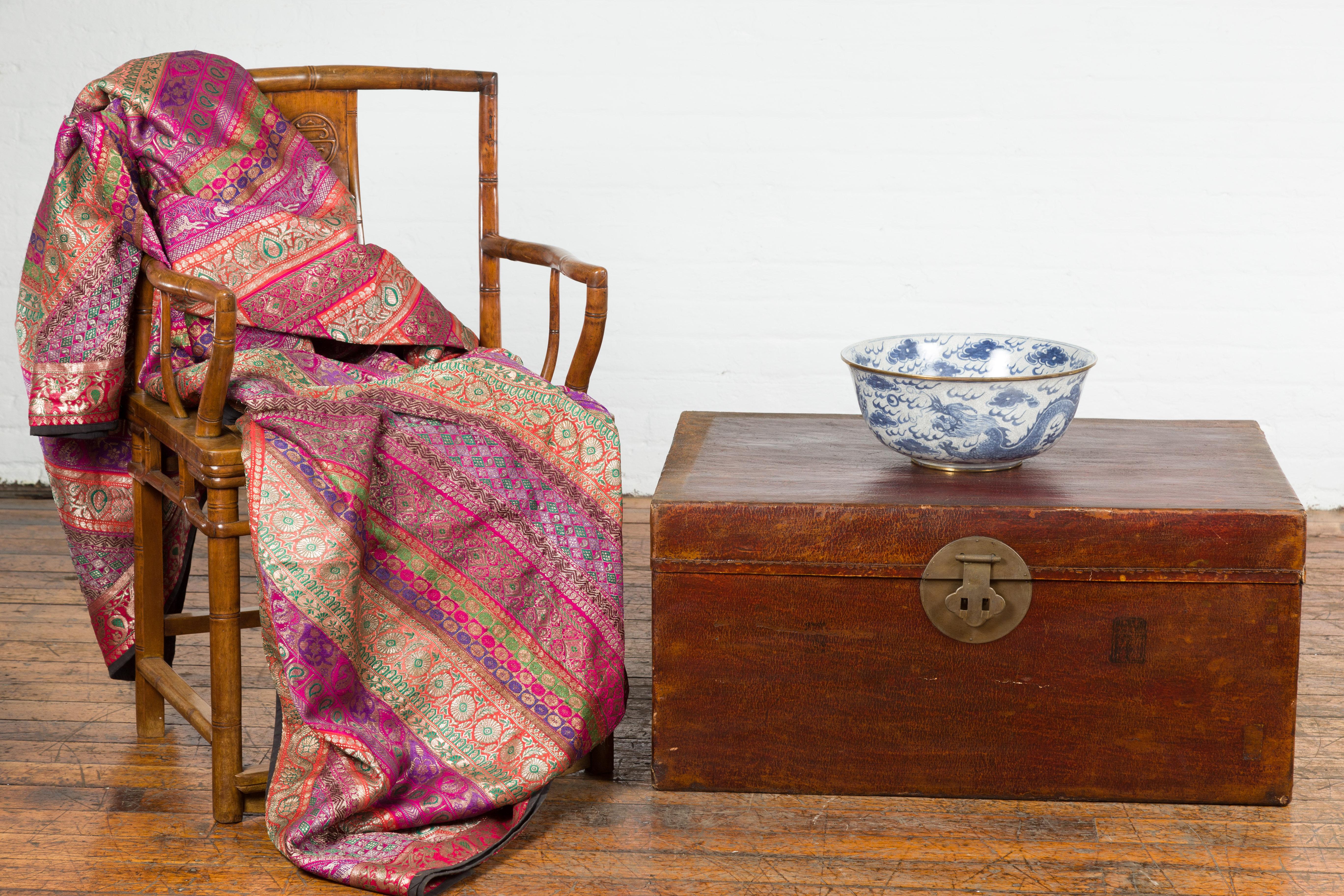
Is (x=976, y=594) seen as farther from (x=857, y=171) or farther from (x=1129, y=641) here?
(x=857, y=171)

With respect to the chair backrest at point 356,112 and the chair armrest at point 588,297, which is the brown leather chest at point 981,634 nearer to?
the chair armrest at point 588,297

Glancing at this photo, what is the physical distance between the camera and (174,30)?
326 cm

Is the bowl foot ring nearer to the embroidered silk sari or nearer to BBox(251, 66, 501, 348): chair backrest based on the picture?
the embroidered silk sari

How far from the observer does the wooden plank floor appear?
1597 millimetres

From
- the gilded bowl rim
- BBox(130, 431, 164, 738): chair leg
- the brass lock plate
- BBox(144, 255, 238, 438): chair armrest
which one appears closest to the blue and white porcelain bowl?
the gilded bowl rim

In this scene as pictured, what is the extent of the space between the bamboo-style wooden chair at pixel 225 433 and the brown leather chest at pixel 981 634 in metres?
0.25

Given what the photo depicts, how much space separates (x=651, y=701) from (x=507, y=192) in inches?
63.1

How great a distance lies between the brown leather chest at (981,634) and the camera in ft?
5.47

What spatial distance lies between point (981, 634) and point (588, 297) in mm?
697

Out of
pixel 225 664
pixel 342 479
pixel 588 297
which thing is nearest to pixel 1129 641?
pixel 588 297

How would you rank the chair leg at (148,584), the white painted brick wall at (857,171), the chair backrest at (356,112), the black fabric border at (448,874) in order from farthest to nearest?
the white painted brick wall at (857,171), the chair backrest at (356,112), the chair leg at (148,584), the black fabric border at (448,874)

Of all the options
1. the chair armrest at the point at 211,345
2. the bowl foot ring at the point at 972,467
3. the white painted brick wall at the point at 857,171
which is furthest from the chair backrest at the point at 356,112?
the white painted brick wall at the point at 857,171

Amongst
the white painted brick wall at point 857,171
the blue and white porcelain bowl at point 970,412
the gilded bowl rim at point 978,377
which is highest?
the white painted brick wall at point 857,171

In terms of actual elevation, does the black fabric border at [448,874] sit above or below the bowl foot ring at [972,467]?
below
